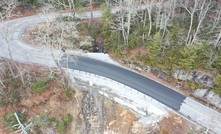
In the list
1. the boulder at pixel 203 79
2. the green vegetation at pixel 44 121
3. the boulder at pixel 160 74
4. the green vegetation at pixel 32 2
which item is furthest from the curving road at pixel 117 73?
the green vegetation at pixel 44 121

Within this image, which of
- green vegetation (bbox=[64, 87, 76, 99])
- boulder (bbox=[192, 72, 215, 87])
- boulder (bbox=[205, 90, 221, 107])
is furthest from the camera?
green vegetation (bbox=[64, 87, 76, 99])

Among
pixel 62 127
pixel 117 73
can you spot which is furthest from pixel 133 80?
pixel 62 127

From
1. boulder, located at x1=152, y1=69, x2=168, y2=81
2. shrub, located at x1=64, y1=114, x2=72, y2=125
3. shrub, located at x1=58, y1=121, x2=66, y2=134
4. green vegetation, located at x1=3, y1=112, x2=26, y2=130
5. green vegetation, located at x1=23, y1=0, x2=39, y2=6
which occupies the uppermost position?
green vegetation, located at x1=23, y1=0, x2=39, y2=6

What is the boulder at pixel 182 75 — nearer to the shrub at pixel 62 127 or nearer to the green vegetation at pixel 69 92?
the green vegetation at pixel 69 92

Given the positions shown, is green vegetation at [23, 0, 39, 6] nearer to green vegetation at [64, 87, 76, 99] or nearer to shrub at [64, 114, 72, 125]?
green vegetation at [64, 87, 76, 99]

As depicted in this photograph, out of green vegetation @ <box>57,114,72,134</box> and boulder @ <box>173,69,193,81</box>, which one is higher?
boulder @ <box>173,69,193,81</box>

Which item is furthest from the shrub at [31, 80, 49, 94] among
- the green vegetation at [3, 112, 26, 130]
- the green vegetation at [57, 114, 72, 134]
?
the green vegetation at [57, 114, 72, 134]

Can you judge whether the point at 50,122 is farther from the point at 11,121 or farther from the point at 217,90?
the point at 217,90
